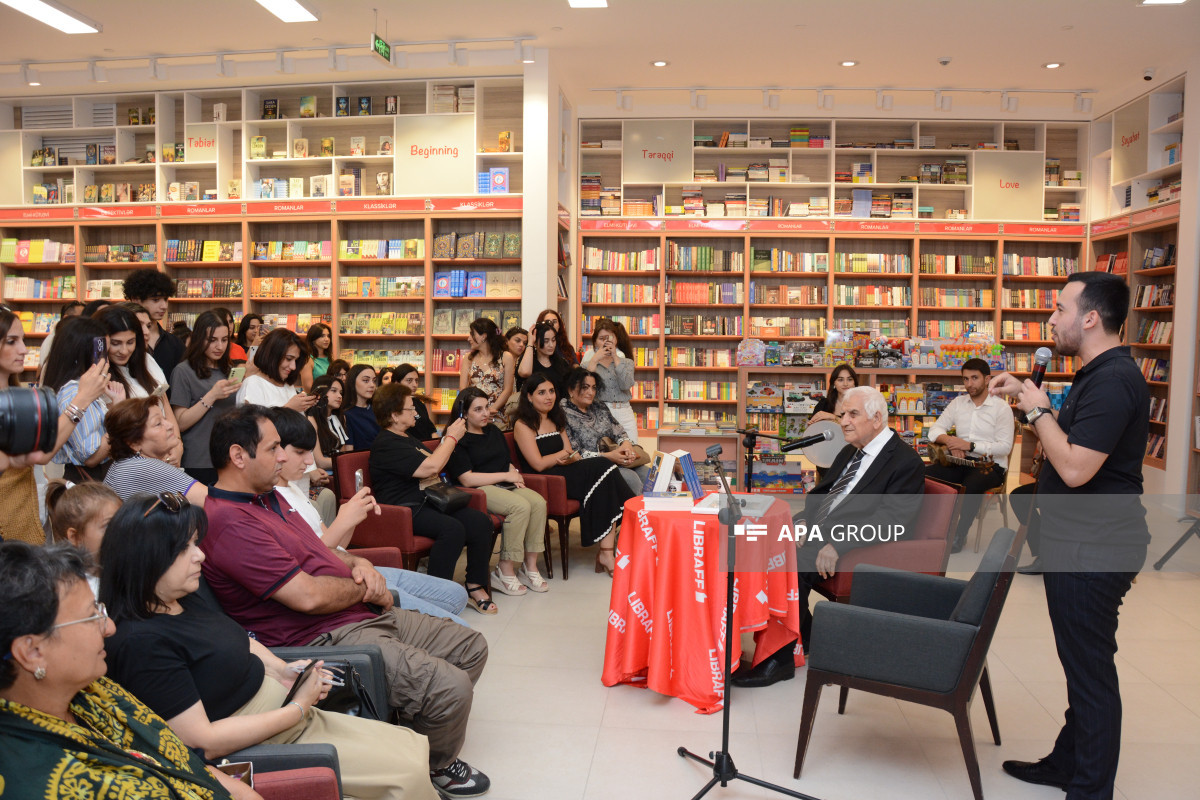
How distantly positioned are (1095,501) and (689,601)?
145 centimetres

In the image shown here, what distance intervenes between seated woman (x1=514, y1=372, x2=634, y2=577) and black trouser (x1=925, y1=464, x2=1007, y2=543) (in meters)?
2.17

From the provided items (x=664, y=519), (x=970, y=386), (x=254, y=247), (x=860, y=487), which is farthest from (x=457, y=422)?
(x=254, y=247)

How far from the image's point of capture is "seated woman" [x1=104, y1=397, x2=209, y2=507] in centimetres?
276

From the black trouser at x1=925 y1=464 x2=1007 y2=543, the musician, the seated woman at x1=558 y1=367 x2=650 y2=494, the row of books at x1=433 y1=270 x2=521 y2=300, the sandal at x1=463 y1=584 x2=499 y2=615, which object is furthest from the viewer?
the row of books at x1=433 y1=270 x2=521 y2=300

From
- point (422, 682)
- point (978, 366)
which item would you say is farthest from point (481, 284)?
point (422, 682)

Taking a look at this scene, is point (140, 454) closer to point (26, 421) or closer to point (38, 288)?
point (26, 421)

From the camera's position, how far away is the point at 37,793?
4.12ft

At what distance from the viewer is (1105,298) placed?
2398 mm

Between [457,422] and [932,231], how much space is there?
6065mm

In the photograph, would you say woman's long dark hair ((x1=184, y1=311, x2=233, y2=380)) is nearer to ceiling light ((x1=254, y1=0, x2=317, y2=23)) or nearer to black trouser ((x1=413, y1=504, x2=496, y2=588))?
black trouser ((x1=413, y1=504, x2=496, y2=588))

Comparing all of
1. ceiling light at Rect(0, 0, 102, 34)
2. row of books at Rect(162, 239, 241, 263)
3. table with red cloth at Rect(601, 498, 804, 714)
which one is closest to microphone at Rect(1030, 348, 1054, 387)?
table with red cloth at Rect(601, 498, 804, 714)

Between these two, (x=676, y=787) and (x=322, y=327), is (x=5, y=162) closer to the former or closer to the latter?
(x=322, y=327)

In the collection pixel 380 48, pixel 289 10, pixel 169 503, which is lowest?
pixel 169 503

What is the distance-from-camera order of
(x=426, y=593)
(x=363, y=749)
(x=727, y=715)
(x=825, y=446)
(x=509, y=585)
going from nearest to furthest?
1. (x=363, y=749)
2. (x=727, y=715)
3. (x=426, y=593)
4. (x=509, y=585)
5. (x=825, y=446)
